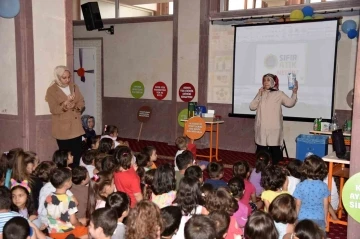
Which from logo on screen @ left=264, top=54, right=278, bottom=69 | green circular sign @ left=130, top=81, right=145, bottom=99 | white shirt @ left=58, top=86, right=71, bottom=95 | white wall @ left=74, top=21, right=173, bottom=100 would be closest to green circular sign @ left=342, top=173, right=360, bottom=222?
white shirt @ left=58, top=86, right=71, bottom=95

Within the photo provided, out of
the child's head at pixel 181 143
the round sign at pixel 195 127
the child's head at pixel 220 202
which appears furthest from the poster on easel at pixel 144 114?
the child's head at pixel 220 202

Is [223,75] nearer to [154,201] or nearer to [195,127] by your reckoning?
[195,127]

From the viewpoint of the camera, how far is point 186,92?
336 inches

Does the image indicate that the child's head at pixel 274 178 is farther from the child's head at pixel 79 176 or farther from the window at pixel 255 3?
the window at pixel 255 3

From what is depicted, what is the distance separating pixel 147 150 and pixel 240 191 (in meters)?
1.42

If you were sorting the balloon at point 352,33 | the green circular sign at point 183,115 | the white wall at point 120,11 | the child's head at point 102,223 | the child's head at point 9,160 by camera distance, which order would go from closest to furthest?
the child's head at point 102,223 < the child's head at point 9,160 < the balloon at point 352,33 < the green circular sign at point 183,115 < the white wall at point 120,11

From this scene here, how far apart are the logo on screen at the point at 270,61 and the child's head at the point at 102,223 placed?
565cm

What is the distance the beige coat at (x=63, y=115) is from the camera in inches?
184

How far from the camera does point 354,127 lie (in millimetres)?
3107

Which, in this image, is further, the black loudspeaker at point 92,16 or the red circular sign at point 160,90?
the red circular sign at point 160,90

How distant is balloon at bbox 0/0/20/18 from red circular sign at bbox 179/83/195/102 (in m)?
4.31

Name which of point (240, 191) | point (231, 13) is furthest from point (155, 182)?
point (231, 13)

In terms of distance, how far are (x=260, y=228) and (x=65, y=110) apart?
123 inches

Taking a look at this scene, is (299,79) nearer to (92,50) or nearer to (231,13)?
(231,13)
